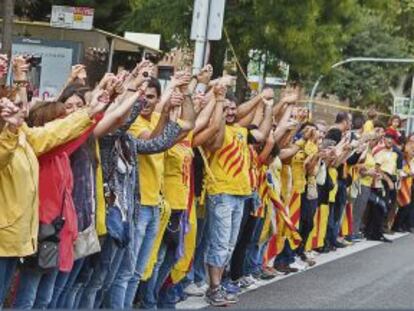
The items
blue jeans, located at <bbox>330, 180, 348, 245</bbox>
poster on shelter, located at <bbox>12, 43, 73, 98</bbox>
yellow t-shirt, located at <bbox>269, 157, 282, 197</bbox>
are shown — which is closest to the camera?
yellow t-shirt, located at <bbox>269, 157, 282, 197</bbox>

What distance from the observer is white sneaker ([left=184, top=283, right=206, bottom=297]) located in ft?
28.8

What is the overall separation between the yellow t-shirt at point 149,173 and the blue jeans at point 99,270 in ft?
1.63

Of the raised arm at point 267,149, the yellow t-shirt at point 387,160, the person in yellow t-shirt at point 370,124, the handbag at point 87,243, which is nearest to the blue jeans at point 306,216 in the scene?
the raised arm at point 267,149

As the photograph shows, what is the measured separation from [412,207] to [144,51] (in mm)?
5818

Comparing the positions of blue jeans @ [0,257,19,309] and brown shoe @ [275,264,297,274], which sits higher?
blue jeans @ [0,257,19,309]

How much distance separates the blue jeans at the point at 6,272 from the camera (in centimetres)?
529

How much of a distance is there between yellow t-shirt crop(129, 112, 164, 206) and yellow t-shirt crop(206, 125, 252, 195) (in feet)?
4.82

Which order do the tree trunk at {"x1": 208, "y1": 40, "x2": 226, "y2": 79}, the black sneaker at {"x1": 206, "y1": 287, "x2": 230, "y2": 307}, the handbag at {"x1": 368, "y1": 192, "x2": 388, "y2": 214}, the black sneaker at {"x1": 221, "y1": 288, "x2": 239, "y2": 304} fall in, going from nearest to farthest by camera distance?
the black sneaker at {"x1": 206, "y1": 287, "x2": 230, "y2": 307}, the black sneaker at {"x1": 221, "y1": 288, "x2": 239, "y2": 304}, the handbag at {"x1": 368, "y1": 192, "x2": 388, "y2": 214}, the tree trunk at {"x1": 208, "y1": 40, "x2": 226, "y2": 79}

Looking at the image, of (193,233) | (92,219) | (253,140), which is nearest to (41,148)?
(92,219)

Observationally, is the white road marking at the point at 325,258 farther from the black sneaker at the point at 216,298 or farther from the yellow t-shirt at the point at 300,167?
the yellow t-shirt at the point at 300,167

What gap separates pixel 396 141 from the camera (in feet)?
53.9

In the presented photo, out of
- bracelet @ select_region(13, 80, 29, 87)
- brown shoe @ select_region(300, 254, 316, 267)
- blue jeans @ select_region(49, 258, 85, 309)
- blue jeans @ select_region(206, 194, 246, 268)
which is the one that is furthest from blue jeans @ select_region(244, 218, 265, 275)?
bracelet @ select_region(13, 80, 29, 87)

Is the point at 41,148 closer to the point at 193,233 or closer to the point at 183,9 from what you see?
the point at 193,233

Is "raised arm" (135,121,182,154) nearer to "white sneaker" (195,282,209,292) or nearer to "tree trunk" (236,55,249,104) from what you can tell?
"white sneaker" (195,282,209,292)
